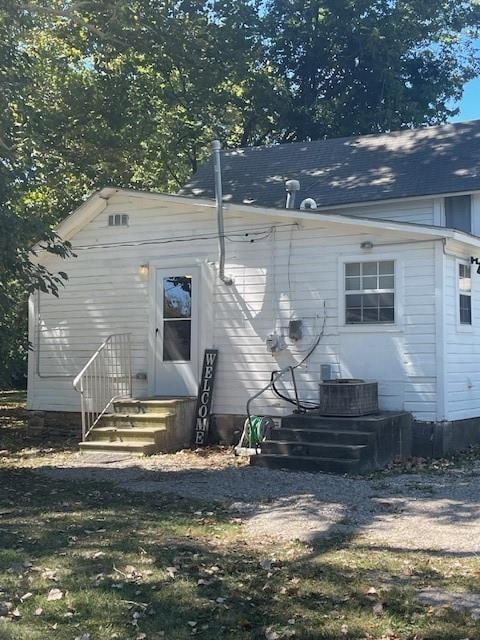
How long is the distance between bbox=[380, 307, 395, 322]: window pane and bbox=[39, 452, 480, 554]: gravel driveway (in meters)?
2.44

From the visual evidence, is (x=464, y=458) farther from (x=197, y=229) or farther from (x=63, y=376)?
(x=63, y=376)

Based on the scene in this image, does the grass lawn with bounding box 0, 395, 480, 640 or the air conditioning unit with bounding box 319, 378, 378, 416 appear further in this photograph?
the air conditioning unit with bounding box 319, 378, 378, 416

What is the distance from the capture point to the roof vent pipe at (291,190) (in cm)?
1280

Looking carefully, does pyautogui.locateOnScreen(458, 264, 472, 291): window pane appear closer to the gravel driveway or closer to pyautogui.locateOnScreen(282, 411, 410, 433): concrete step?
pyautogui.locateOnScreen(282, 411, 410, 433): concrete step

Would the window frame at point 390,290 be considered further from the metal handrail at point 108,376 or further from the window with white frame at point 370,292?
the metal handrail at point 108,376

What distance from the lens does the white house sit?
10.5 m

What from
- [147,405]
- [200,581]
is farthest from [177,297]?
[200,581]

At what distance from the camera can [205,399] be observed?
11.8 meters

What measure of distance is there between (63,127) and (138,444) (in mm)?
11406

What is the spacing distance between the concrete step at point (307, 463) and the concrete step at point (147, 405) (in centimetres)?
221

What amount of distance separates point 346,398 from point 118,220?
17.9ft

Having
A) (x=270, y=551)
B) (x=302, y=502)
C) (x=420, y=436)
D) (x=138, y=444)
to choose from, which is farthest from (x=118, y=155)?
(x=270, y=551)

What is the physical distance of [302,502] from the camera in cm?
747

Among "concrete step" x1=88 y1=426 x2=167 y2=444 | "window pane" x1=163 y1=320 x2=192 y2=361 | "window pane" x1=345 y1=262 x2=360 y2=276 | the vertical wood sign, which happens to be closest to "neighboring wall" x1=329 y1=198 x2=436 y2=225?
"window pane" x1=345 y1=262 x2=360 y2=276
